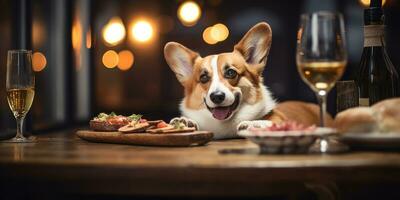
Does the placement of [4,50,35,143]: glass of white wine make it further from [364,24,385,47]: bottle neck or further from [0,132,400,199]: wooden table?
[364,24,385,47]: bottle neck

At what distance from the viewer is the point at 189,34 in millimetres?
3068

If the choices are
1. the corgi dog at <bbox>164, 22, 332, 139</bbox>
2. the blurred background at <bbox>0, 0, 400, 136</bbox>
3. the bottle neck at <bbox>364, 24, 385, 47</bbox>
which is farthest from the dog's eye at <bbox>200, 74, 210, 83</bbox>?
the blurred background at <bbox>0, 0, 400, 136</bbox>

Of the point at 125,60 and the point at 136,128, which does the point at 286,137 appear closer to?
the point at 136,128

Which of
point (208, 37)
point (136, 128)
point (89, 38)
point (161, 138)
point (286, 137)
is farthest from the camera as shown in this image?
point (89, 38)

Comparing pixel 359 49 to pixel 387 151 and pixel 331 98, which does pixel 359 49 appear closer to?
pixel 331 98

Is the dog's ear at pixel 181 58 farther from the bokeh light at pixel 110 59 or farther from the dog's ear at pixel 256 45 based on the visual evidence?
the bokeh light at pixel 110 59

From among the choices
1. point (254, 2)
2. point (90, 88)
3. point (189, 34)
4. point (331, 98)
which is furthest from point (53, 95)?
point (331, 98)

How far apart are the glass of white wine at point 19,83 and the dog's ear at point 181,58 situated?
42cm

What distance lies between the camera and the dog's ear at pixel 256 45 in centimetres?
198

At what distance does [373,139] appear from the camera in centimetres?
148

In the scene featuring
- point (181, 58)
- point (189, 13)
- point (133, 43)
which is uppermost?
point (189, 13)

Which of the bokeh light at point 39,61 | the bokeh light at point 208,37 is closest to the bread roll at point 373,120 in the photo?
the bokeh light at point 208,37

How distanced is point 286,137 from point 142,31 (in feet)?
6.59

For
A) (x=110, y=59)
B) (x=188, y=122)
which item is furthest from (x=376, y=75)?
(x=110, y=59)
